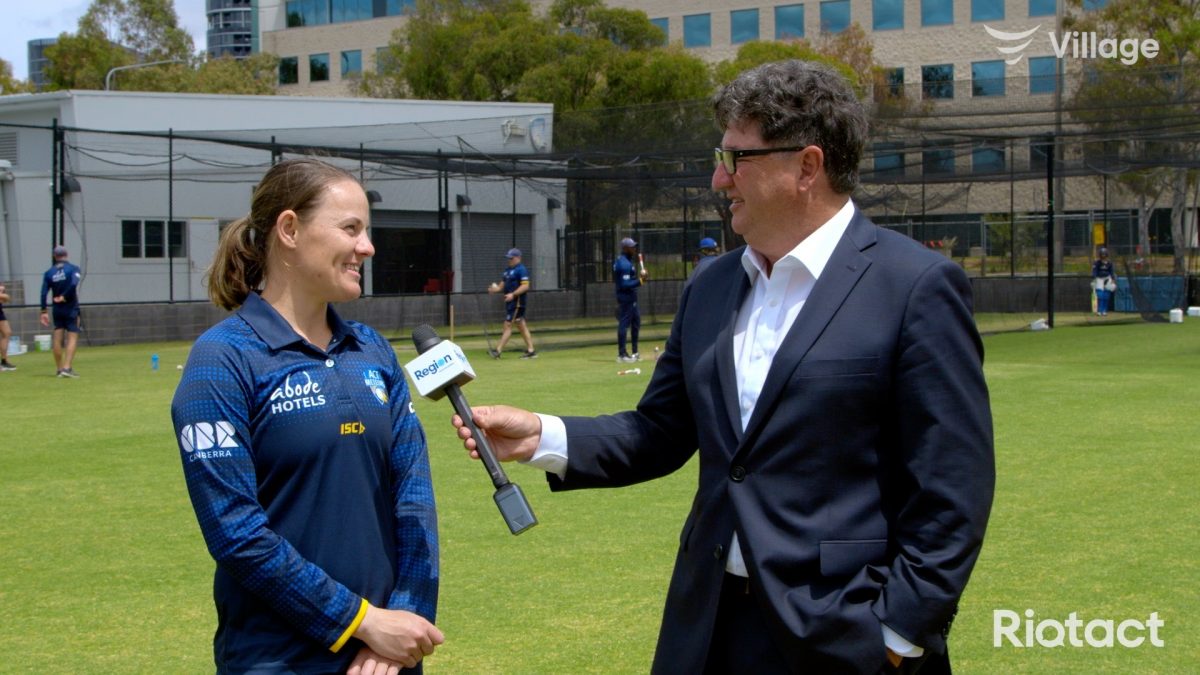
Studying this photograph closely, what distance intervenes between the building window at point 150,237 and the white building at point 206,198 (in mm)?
27

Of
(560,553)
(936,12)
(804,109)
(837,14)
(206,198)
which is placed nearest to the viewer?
(804,109)

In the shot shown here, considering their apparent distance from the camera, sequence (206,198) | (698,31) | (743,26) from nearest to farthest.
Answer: (206,198) < (743,26) < (698,31)

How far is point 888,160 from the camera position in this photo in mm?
26906

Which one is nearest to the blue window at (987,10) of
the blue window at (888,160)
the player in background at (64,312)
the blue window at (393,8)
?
the blue window at (888,160)

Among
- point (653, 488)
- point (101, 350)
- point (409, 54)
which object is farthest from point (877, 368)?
point (409, 54)

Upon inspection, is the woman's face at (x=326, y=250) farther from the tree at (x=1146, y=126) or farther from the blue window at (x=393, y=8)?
the blue window at (x=393, y=8)

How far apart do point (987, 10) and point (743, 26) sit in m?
10.6

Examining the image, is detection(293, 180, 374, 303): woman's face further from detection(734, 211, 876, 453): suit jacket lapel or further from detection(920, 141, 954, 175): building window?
detection(920, 141, 954, 175): building window

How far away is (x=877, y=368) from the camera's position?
267 cm

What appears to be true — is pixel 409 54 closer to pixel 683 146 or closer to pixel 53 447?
pixel 683 146

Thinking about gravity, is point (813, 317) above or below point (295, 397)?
above

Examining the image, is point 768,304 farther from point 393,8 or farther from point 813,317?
point 393,8

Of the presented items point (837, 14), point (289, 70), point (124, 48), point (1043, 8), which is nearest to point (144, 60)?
point (124, 48)

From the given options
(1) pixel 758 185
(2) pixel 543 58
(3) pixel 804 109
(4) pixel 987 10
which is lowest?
(1) pixel 758 185
